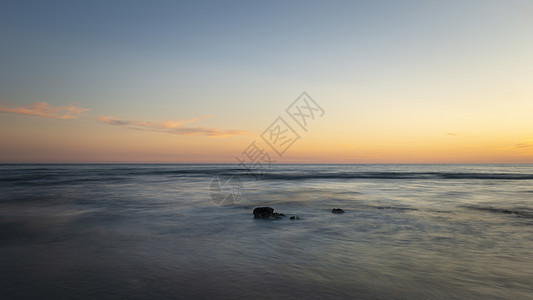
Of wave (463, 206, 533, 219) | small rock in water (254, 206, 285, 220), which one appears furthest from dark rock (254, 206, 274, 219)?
wave (463, 206, 533, 219)

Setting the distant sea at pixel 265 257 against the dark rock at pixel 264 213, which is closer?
the distant sea at pixel 265 257

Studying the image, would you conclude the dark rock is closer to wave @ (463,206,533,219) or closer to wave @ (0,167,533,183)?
wave @ (463,206,533,219)

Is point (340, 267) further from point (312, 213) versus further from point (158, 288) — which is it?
point (312, 213)

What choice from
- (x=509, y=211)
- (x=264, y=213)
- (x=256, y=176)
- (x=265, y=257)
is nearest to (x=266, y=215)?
(x=264, y=213)

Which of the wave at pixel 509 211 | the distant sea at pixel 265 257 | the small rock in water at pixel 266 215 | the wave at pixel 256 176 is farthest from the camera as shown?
the wave at pixel 256 176

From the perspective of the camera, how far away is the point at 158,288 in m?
4.68

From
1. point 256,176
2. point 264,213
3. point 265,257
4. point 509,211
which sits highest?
point 264,213

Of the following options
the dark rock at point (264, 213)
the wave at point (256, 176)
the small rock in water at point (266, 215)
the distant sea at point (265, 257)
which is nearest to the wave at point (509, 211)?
the distant sea at point (265, 257)

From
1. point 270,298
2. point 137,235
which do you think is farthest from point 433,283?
point 137,235

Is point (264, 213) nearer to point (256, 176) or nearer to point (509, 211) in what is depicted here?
point (509, 211)

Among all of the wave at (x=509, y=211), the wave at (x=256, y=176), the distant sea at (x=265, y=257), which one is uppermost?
the distant sea at (x=265, y=257)

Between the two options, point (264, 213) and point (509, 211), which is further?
point (509, 211)

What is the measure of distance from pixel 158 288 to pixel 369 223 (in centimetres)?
769

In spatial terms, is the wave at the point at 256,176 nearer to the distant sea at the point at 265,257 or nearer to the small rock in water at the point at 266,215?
the distant sea at the point at 265,257
